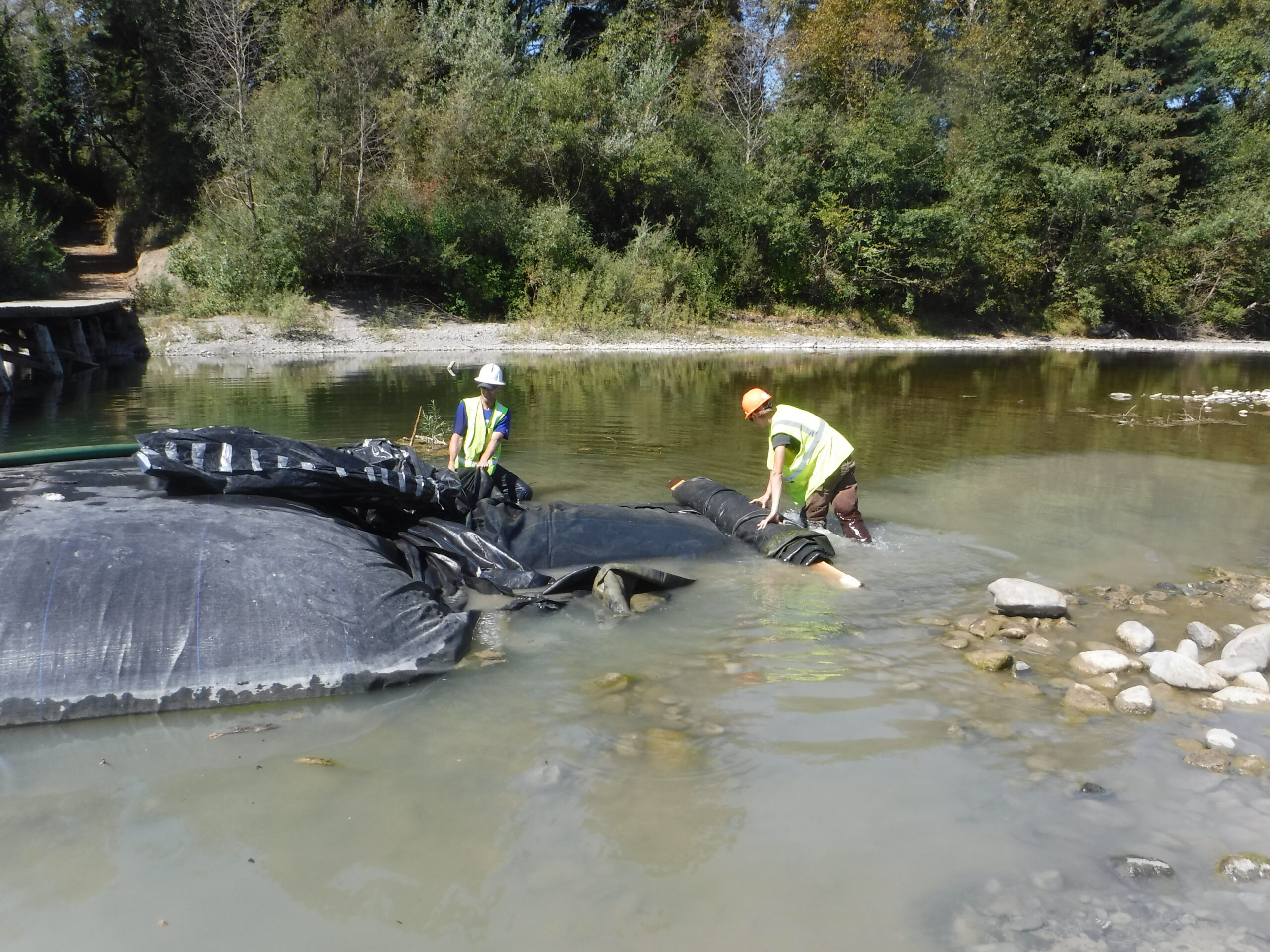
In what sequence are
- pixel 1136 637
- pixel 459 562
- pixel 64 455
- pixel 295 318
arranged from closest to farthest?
pixel 1136 637
pixel 64 455
pixel 459 562
pixel 295 318

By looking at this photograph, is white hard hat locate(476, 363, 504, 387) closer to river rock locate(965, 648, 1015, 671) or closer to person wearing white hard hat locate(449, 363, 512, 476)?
person wearing white hard hat locate(449, 363, 512, 476)

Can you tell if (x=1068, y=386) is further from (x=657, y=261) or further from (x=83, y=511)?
(x=83, y=511)

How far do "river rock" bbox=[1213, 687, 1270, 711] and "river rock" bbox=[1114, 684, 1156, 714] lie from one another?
35 cm

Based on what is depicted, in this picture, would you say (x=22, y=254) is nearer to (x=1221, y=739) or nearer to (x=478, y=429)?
(x=478, y=429)

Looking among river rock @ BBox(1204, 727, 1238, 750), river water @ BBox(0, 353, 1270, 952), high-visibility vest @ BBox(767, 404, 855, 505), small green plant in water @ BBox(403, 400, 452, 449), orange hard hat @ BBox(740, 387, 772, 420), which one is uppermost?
orange hard hat @ BBox(740, 387, 772, 420)

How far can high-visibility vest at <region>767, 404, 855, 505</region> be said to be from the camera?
7301 millimetres

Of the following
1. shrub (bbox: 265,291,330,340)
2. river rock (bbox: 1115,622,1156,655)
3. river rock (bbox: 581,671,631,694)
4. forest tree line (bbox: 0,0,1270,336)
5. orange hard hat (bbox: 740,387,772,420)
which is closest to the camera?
river rock (bbox: 581,671,631,694)

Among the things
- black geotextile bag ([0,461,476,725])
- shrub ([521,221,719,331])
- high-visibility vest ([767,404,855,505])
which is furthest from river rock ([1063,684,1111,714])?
shrub ([521,221,719,331])

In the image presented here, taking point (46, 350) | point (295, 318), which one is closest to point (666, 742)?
point (46, 350)

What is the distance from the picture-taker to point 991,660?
5152mm

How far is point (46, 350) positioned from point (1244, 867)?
1938 cm

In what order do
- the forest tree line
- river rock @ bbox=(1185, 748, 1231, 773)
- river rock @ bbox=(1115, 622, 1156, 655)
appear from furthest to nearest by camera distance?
1. the forest tree line
2. river rock @ bbox=(1115, 622, 1156, 655)
3. river rock @ bbox=(1185, 748, 1231, 773)

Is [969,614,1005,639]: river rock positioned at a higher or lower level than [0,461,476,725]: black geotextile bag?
lower

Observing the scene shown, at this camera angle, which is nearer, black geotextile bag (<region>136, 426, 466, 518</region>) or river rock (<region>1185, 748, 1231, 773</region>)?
river rock (<region>1185, 748, 1231, 773</region>)
